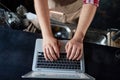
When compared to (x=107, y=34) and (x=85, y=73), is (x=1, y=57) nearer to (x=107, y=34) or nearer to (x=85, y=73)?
(x=85, y=73)

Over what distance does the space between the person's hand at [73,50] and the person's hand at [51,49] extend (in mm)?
46

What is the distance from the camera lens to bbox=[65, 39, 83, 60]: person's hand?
3.53ft

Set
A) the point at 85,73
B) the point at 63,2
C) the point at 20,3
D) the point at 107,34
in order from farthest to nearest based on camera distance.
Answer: the point at 20,3
the point at 63,2
the point at 107,34
the point at 85,73

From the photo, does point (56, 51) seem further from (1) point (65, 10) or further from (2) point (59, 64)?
(1) point (65, 10)

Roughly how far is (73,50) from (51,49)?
97 mm

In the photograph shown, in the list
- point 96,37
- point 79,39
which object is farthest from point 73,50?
point 96,37

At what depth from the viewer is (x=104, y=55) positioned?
1.15 m

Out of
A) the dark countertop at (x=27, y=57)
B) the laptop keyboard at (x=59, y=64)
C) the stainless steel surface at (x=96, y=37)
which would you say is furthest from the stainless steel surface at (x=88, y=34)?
the laptop keyboard at (x=59, y=64)

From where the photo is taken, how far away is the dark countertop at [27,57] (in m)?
1.06

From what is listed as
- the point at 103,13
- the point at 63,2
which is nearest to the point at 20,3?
the point at 63,2

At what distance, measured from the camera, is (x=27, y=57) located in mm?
1113

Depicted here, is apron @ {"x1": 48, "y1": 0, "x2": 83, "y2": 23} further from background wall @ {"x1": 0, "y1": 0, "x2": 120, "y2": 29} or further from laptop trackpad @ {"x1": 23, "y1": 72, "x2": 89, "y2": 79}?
laptop trackpad @ {"x1": 23, "y1": 72, "x2": 89, "y2": 79}

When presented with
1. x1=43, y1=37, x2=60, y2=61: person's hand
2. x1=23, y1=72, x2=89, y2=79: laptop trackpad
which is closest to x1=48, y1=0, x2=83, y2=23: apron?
x1=43, y1=37, x2=60, y2=61: person's hand

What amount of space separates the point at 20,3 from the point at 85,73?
0.83m
